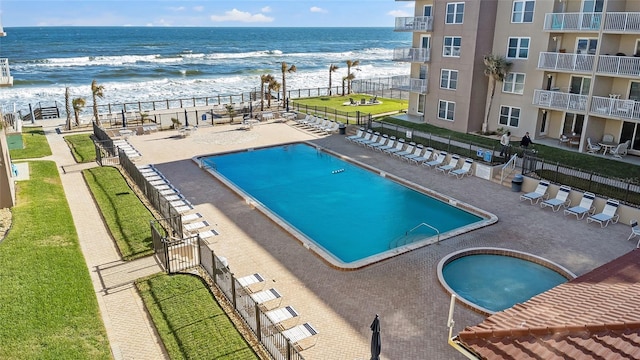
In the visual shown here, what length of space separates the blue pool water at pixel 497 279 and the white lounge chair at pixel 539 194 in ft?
17.4

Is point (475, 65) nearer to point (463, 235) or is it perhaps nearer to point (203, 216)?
point (463, 235)

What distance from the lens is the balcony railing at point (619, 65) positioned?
23578mm

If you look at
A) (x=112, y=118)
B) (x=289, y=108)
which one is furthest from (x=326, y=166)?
(x=112, y=118)

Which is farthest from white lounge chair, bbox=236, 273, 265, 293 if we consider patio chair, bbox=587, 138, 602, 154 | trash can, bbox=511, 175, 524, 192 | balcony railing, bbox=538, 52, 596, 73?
balcony railing, bbox=538, 52, 596, 73

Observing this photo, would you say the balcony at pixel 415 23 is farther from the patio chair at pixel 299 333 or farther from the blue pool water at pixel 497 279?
the patio chair at pixel 299 333

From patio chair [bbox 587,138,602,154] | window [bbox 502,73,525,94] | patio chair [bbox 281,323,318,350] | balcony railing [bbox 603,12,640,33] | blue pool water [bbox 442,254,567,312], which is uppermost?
balcony railing [bbox 603,12,640,33]

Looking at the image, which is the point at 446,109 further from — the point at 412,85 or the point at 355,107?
the point at 355,107

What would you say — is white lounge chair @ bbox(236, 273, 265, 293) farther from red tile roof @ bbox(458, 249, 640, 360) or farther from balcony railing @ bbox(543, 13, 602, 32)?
balcony railing @ bbox(543, 13, 602, 32)

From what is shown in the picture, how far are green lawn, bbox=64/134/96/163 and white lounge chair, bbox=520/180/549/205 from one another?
22.1 m

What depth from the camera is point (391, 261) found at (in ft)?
49.6

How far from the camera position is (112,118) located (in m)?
35.2

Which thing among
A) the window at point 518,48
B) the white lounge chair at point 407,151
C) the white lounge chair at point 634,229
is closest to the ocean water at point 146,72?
the white lounge chair at point 407,151

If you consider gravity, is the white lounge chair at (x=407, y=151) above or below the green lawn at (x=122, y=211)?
above

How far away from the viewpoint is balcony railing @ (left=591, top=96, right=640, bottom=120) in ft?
77.8
